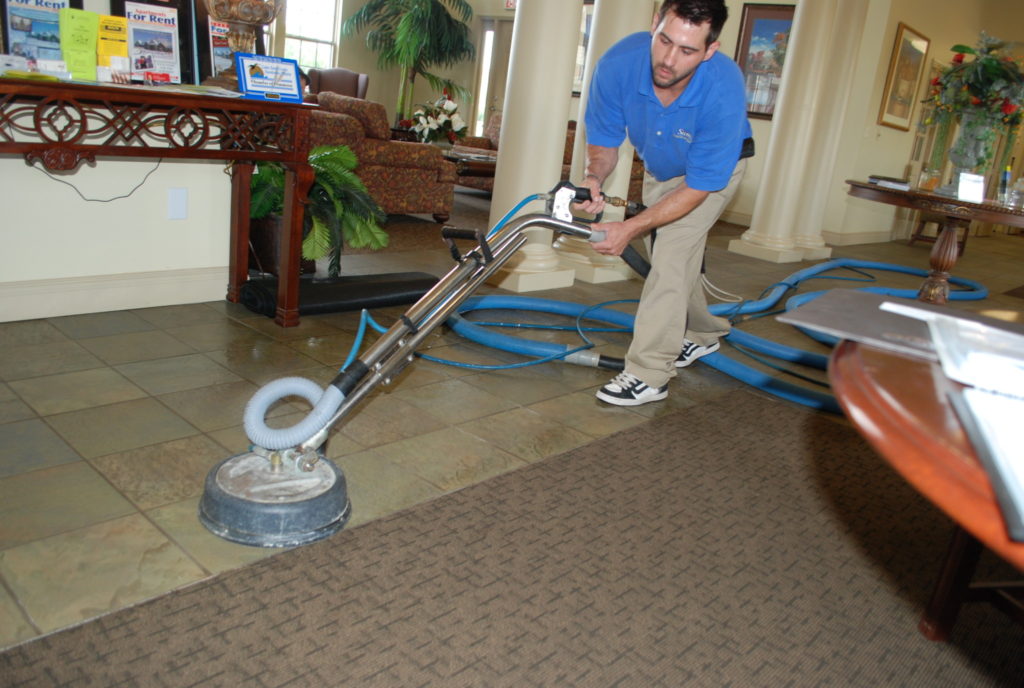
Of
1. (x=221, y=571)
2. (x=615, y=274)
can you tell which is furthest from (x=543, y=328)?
(x=221, y=571)

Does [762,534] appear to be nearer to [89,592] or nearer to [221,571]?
[221,571]

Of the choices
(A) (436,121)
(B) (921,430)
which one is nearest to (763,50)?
(A) (436,121)

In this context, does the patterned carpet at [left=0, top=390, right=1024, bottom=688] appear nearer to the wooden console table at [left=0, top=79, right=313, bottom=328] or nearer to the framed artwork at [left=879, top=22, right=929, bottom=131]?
the wooden console table at [left=0, top=79, right=313, bottom=328]

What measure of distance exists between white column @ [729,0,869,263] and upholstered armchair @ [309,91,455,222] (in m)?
2.75

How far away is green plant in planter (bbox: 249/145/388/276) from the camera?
3.53m

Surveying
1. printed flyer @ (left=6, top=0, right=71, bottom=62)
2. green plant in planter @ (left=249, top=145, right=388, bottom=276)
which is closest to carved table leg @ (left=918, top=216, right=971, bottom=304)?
green plant in planter @ (left=249, top=145, right=388, bottom=276)

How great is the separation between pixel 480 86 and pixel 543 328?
9555 millimetres

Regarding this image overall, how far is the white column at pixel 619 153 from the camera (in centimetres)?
448

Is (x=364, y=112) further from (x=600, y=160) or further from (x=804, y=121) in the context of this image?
(x=804, y=121)

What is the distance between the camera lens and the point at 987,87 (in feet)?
16.0

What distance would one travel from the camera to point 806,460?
257cm

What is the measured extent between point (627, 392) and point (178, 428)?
1483 mm

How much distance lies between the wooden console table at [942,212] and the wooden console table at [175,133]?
133 inches

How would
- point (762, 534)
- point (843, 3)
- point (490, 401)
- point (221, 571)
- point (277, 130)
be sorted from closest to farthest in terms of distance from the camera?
point (221, 571), point (762, 534), point (490, 401), point (277, 130), point (843, 3)
